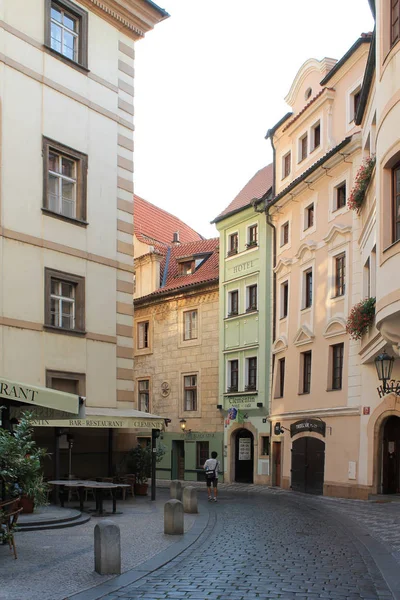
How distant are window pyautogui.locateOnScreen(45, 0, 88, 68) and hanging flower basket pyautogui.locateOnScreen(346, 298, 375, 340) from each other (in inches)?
424

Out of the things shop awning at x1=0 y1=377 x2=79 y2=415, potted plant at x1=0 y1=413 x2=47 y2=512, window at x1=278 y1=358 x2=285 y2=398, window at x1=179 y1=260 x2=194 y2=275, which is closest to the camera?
potted plant at x1=0 y1=413 x2=47 y2=512

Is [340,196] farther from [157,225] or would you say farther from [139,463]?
[157,225]

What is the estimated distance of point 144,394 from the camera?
43.9 metres

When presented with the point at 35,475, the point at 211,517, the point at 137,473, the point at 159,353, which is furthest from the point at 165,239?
the point at 35,475

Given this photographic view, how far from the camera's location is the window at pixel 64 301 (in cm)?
2153

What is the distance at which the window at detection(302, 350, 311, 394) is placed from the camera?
99.3ft

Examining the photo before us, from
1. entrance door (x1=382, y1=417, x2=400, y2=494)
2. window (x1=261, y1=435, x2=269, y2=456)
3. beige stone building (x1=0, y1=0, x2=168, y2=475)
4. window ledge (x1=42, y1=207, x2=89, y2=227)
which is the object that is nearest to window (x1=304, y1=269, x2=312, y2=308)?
entrance door (x1=382, y1=417, x2=400, y2=494)

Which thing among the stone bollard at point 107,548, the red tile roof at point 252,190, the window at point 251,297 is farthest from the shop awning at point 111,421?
the red tile roof at point 252,190

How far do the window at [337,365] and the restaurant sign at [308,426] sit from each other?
4.66 ft

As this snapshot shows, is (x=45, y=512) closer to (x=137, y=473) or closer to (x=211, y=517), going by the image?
(x=211, y=517)

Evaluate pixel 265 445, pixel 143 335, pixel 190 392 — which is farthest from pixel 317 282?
pixel 143 335

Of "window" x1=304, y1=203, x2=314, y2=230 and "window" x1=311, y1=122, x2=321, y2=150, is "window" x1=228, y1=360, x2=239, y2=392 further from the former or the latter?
"window" x1=311, y1=122, x2=321, y2=150

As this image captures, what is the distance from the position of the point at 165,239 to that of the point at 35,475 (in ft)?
126

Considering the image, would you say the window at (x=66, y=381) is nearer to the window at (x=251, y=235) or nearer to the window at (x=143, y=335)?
the window at (x=251, y=235)
